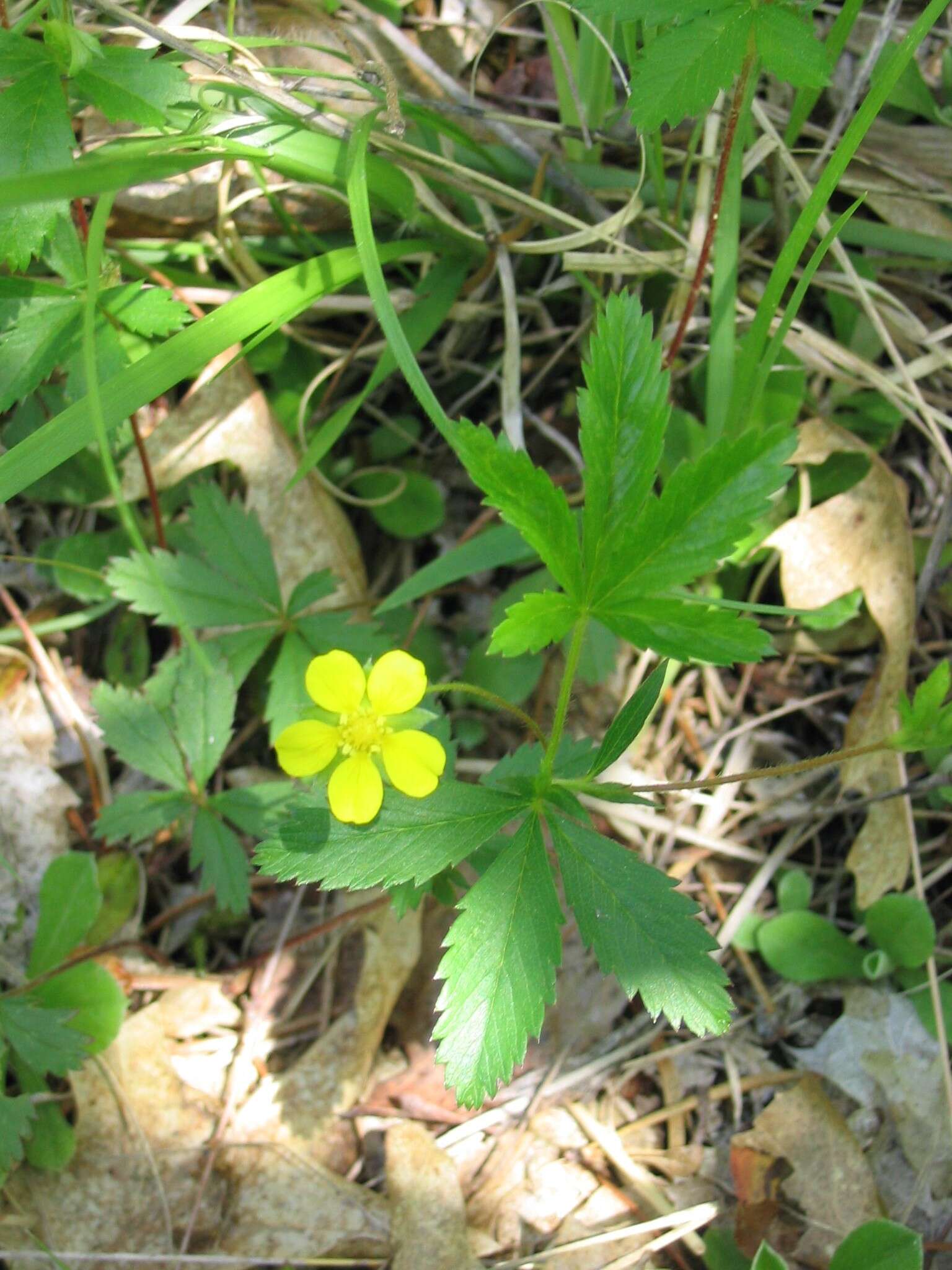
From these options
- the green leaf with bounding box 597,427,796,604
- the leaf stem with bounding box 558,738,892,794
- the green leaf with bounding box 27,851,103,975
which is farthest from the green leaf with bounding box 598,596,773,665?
the green leaf with bounding box 27,851,103,975

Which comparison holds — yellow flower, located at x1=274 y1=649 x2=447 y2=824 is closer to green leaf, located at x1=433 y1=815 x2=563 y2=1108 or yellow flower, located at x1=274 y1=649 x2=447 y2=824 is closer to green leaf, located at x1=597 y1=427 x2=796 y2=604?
green leaf, located at x1=433 y1=815 x2=563 y2=1108

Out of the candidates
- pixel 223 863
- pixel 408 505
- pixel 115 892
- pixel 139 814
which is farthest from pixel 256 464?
pixel 115 892

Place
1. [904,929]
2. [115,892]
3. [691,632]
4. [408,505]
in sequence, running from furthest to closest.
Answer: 1. [408,505]
2. [115,892]
3. [904,929]
4. [691,632]

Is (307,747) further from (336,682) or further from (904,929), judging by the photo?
(904,929)

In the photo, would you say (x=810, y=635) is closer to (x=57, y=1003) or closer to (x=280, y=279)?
(x=280, y=279)

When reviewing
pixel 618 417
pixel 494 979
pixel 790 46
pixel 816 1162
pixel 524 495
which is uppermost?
pixel 790 46

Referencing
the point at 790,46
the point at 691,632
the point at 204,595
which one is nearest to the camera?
the point at 691,632

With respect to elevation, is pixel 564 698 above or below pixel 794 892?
above

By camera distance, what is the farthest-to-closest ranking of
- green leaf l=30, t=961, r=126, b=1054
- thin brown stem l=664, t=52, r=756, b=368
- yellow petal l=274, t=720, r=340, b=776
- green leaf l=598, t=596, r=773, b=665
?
green leaf l=30, t=961, r=126, b=1054 → thin brown stem l=664, t=52, r=756, b=368 → yellow petal l=274, t=720, r=340, b=776 → green leaf l=598, t=596, r=773, b=665
